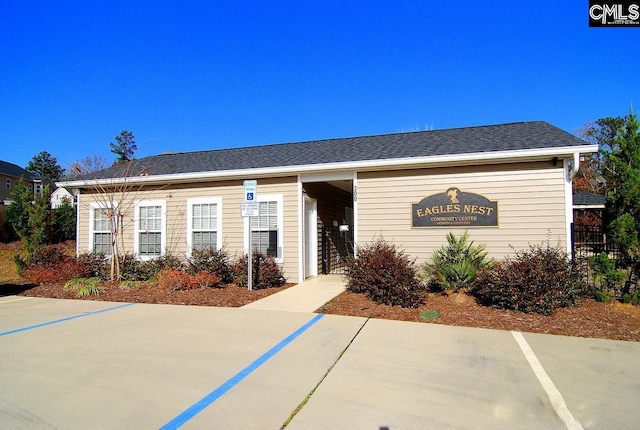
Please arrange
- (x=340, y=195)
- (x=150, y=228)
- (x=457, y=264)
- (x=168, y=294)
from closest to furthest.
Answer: (x=457, y=264)
(x=168, y=294)
(x=150, y=228)
(x=340, y=195)

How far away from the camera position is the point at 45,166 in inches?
2603

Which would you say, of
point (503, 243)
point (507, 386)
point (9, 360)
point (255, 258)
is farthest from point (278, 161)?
point (507, 386)

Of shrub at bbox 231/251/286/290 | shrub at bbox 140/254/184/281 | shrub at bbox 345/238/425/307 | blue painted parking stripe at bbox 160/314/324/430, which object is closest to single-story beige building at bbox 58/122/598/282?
shrub at bbox 140/254/184/281

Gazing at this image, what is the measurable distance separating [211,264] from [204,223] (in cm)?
183

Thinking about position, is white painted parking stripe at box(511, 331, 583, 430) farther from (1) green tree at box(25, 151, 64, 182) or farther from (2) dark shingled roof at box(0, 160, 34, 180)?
(1) green tree at box(25, 151, 64, 182)

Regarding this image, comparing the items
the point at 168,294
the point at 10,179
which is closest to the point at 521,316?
the point at 168,294

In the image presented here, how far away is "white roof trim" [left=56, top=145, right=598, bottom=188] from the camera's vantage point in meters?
8.19

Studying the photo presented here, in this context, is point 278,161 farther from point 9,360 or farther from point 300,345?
point 9,360

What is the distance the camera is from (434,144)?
10148 millimetres

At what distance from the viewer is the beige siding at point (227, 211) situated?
10617 millimetres

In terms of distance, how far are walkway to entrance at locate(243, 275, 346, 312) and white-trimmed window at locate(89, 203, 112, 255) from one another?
6794mm

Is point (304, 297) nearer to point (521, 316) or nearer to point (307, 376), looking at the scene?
point (521, 316)

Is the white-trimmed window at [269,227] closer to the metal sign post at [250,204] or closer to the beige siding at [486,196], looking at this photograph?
the metal sign post at [250,204]

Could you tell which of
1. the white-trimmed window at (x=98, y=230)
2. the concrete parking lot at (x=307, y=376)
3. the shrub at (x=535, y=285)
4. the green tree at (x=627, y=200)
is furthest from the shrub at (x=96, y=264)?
the green tree at (x=627, y=200)
